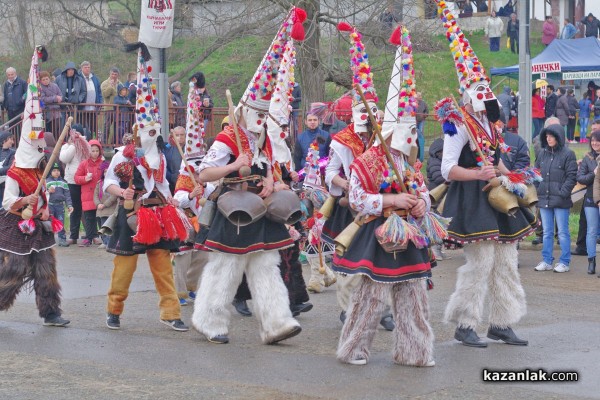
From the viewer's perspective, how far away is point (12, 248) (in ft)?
31.2

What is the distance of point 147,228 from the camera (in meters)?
9.05

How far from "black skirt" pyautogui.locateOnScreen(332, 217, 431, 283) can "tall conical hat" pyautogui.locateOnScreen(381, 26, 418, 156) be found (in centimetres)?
61

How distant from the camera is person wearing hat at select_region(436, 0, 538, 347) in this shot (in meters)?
8.34

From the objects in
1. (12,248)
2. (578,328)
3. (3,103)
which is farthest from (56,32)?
(578,328)

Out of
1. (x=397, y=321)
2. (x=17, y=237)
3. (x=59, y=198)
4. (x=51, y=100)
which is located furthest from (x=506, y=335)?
(x=51, y=100)

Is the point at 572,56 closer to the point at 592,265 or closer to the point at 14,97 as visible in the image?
the point at 14,97

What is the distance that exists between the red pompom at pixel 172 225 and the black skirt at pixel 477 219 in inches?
91.4

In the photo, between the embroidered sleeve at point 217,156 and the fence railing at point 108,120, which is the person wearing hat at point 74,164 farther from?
the embroidered sleeve at point 217,156

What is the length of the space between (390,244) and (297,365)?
3.77ft

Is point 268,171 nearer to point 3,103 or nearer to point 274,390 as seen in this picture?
point 274,390

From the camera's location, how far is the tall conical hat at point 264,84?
866 cm

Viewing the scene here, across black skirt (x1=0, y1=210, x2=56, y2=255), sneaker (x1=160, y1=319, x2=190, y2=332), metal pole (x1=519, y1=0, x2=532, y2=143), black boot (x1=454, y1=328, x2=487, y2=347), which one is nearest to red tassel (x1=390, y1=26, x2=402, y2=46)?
black boot (x1=454, y1=328, x2=487, y2=347)

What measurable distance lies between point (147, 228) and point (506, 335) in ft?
10.3

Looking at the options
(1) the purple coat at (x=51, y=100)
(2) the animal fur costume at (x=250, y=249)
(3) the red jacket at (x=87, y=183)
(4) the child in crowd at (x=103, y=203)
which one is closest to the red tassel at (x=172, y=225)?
(2) the animal fur costume at (x=250, y=249)
